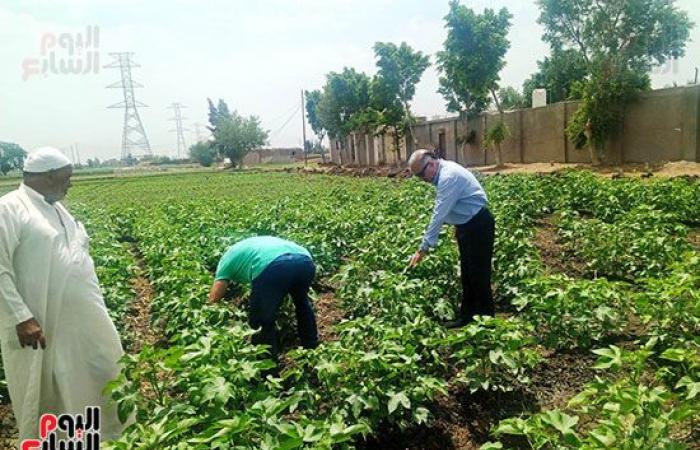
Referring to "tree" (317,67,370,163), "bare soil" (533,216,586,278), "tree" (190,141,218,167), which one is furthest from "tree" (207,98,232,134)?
"bare soil" (533,216,586,278)

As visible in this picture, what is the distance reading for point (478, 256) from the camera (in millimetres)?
5094

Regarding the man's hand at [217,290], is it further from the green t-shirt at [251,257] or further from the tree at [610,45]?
the tree at [610,45]

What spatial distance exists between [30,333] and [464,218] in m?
3.49

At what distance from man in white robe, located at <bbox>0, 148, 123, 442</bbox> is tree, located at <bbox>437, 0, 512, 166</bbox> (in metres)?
25.1

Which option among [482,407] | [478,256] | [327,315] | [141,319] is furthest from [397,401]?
[141,319]

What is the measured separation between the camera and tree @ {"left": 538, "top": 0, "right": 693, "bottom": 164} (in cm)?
2162

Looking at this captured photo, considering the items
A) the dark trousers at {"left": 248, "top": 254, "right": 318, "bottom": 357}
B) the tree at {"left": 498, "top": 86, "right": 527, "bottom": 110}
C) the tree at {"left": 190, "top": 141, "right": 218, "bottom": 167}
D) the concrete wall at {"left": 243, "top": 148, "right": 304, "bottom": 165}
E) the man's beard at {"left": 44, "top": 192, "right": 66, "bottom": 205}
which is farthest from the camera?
the concrete wall at {"left": 243, "top": 148, "right": 304, "bottom": 165}

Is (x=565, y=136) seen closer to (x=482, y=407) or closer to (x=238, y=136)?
(x=482, y=407)

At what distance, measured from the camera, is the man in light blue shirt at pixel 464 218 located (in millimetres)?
4977

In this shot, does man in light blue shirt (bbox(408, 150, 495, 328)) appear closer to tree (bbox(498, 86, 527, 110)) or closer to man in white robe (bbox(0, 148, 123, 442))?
man in white robe (bbox(0, 148, 123, 442))

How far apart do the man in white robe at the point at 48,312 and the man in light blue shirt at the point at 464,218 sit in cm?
265

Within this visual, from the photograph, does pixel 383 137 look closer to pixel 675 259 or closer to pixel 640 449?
pixel 675 259

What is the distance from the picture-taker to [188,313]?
4.67 m

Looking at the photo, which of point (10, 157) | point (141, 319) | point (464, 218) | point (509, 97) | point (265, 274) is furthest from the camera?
point (10, 157)
